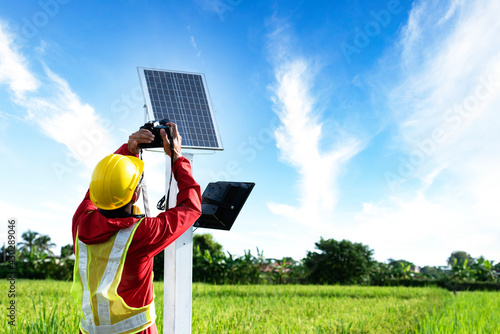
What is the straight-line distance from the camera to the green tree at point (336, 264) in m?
14.4

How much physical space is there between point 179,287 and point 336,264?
12.9 metres

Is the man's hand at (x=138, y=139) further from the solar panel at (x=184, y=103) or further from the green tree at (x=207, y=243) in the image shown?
the green tree at (x=207, y=243)

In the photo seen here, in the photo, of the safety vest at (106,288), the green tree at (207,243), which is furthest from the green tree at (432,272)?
the safety vest at (106,288)

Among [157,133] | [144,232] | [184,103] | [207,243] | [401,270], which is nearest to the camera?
[144,232]

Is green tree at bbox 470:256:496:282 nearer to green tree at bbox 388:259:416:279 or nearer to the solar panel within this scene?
green tree at bbox 388:259:416:279

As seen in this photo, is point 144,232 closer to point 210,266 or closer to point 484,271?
point 210,266

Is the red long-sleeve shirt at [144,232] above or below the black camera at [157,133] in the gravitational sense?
below

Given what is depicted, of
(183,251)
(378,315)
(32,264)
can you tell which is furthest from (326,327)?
(32,264)

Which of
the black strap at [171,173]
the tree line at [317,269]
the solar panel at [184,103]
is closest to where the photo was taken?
the black strap at [171,173]

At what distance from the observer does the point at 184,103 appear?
10.1 ft

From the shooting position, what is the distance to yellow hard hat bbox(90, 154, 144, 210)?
6.05ft

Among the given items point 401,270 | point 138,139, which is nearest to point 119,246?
point 138,139

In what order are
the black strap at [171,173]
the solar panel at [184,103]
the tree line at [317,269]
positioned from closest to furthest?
the black strap at [171,173]
the solar panel at [184,103]
the tree line at [317,269]

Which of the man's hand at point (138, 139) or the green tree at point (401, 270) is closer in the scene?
the man's hand at point (138, 139)
